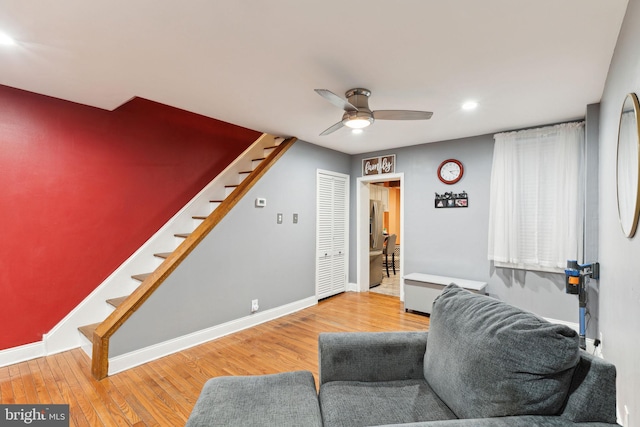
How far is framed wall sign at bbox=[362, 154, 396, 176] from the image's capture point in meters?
4.95

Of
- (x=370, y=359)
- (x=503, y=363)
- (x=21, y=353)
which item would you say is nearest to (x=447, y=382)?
(x=503, y=363)

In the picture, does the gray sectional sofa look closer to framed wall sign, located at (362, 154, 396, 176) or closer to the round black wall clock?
the round black wall clock

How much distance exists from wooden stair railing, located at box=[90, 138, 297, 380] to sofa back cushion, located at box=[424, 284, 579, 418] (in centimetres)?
251

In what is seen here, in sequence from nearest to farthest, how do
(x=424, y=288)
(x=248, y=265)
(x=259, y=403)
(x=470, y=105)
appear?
(x=259, y=403)
(x=470, y=105)
(x=248, y=265)
(x=424, y=288)

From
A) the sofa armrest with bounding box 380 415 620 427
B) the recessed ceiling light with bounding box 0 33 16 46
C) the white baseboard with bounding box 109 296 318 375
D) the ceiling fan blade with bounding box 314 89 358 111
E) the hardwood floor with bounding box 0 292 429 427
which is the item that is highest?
the recessed ceiling light with bounding box 0 33 16 46

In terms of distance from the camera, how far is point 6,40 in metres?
1.91

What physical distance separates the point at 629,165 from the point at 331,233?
3.77m

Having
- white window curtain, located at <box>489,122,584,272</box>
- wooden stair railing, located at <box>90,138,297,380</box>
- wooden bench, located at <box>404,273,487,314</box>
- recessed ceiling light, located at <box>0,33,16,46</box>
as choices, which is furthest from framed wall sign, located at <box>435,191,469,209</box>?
recessed ceiling light, located at <box>0,33,16,46</box>

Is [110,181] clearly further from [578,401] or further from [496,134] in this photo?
[496,134]

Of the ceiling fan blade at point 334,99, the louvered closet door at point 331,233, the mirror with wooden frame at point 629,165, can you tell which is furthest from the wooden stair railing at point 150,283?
the mirror with wooden frame at point 629,165

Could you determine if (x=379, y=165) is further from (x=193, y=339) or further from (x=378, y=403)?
(x=378, y=403)

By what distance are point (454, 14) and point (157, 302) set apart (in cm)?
321

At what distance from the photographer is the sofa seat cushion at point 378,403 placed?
128 cm

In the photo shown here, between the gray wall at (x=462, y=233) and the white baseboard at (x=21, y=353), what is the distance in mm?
4411
